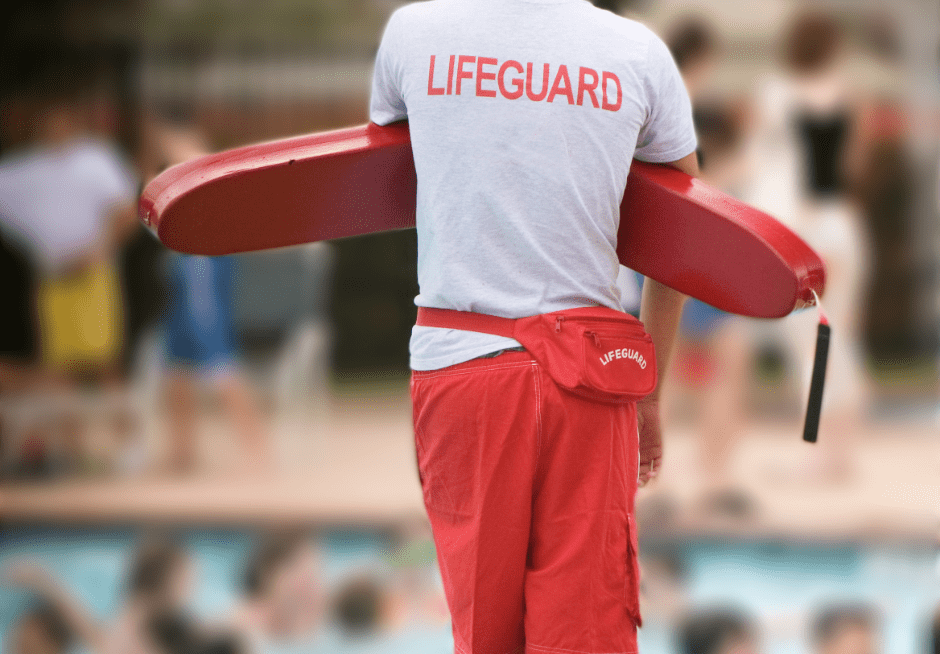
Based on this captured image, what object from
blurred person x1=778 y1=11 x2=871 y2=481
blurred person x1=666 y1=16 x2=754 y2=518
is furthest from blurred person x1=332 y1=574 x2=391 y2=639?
blurred person x1=778 y1=11 x2=871 y2=481

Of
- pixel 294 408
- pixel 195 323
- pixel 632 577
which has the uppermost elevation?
pixel 632 577

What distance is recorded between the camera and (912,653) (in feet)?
11.2

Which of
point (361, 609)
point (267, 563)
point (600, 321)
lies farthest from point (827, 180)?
point (600, 321)

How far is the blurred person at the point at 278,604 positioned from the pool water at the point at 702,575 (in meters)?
0.09

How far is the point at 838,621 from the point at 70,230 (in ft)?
11.3

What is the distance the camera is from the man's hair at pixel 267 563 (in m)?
3.28

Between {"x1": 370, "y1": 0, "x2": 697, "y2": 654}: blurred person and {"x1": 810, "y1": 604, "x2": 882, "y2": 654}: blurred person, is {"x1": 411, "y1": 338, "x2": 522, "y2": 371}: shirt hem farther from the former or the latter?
{"x1": 810, "y1": 604, "x2": 882, "y2": 654}: blurred person

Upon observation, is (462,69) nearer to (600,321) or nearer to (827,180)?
→ (600,321)

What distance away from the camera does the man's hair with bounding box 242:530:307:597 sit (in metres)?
3.28

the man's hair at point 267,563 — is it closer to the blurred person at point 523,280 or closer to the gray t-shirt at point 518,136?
the blurred person at point 523,280

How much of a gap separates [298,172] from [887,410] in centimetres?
596

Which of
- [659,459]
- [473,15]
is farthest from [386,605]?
[473,15]

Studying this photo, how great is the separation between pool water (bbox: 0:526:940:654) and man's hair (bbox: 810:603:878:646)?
33 cm

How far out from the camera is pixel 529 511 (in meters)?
1.24
